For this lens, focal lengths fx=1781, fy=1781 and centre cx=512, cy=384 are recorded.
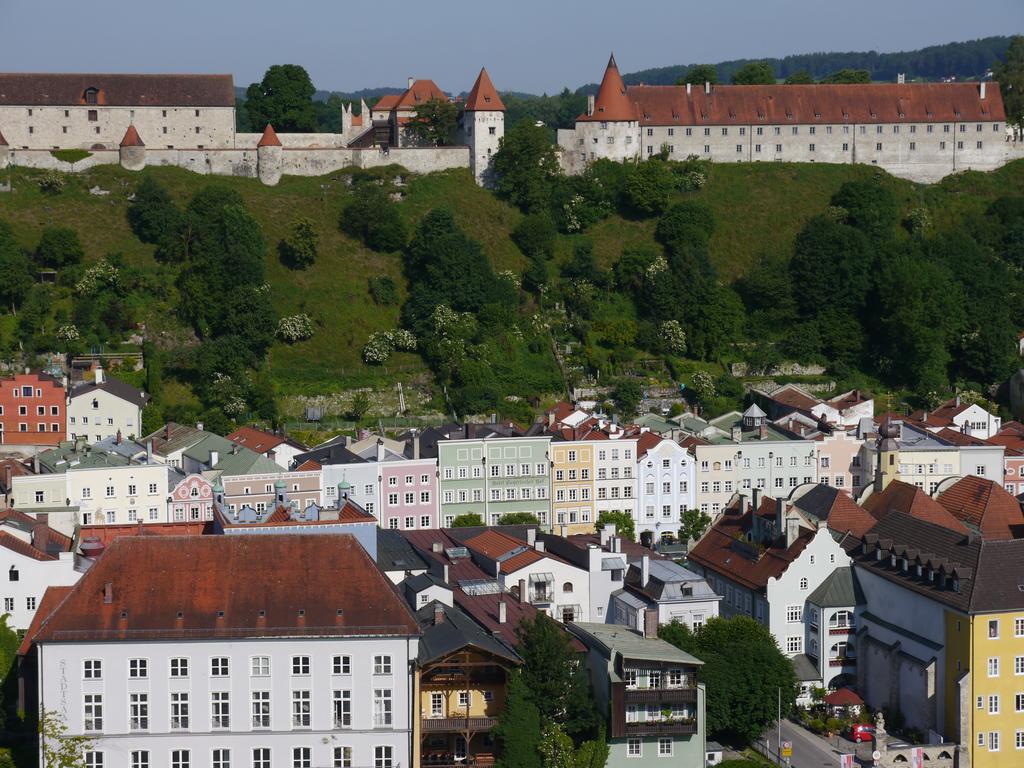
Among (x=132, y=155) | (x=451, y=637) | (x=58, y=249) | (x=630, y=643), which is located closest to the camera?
(x=451, y=637)

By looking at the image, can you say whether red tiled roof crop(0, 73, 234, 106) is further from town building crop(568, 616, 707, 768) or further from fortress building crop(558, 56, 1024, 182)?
town building crop(568, 616, 707, 768)

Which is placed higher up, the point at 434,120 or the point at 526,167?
the point at 434,120

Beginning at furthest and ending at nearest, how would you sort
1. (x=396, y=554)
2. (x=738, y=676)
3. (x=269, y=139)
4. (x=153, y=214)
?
(x=269, y=139), (x=153, y=214), (x=396, y=554), (x=738, y=676)

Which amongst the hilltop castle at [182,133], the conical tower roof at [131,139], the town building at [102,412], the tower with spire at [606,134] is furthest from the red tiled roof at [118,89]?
the town building at [102,412]

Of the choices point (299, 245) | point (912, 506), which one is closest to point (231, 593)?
point (912, 506)

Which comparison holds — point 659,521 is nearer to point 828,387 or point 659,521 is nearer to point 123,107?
point 828,387

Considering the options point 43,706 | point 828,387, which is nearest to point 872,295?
point 828,387

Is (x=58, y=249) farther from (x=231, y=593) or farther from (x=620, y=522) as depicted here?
(x=231, y=593)

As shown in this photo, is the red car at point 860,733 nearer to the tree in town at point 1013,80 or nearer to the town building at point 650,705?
the town building at point 650,705
